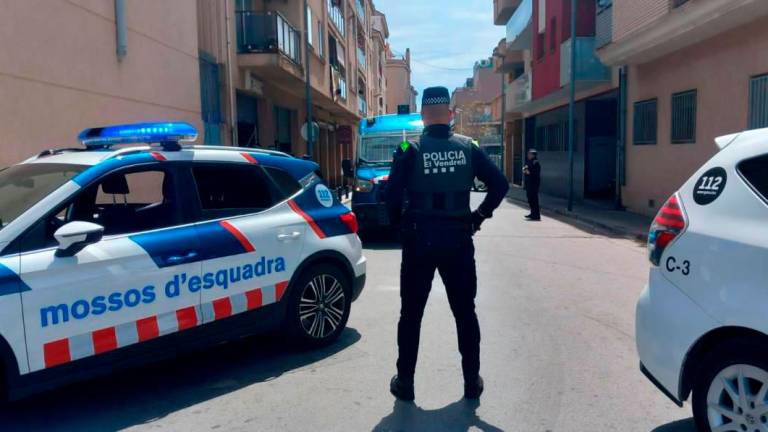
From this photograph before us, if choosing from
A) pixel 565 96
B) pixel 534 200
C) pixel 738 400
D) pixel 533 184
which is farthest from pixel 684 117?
pixel 738 400

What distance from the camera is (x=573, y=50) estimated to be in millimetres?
18719

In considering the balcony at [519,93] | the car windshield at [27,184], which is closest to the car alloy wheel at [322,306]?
the car windshield at [27,184]

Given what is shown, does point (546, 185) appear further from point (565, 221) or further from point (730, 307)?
point (730, 307)

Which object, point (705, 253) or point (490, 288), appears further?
point (490, 288)

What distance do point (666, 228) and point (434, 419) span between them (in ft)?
5.86

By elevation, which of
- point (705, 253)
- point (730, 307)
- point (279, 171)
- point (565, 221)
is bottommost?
point (565, 221)

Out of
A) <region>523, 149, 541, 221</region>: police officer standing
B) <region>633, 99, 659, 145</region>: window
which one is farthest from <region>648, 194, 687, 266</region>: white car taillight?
<region>633, 99, 659, 145</region>: window

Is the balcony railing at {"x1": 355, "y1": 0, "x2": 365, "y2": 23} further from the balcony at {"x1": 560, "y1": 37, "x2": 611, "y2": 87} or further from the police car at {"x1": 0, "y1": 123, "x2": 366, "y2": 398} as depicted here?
the police car at {"x1": 0, "y1": 123, "x2": 366, "y2": 398}

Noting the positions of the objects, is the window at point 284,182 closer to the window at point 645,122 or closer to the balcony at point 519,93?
the window at point 645,122

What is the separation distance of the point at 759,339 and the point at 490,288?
5092 mm

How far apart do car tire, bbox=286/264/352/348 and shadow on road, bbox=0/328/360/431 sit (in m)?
0.14

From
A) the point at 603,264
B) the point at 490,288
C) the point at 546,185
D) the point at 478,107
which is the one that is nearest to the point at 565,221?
the point at 603,264

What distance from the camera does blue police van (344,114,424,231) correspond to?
11.8 metres

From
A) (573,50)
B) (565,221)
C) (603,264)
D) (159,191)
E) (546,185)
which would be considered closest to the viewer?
(159,191)
